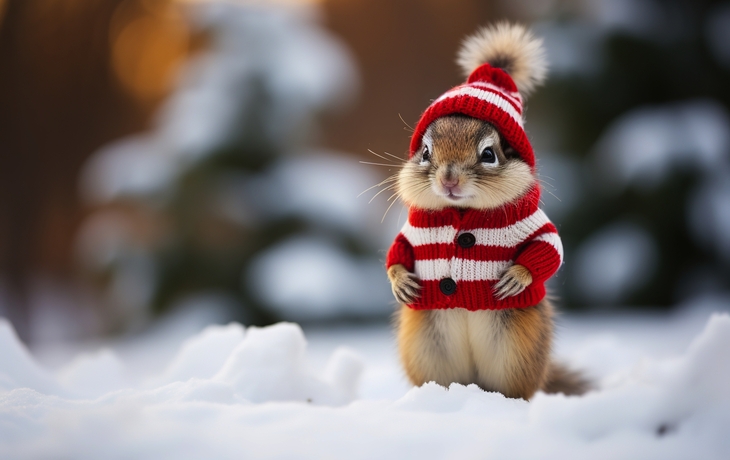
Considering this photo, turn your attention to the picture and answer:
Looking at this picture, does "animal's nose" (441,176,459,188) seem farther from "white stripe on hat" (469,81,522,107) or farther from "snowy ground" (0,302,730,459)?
"snowy ground" (0,302,730,459)

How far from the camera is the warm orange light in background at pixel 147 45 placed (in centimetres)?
366

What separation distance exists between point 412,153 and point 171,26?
126 inches

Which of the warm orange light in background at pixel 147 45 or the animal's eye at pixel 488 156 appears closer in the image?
the animal's eye at pixel 488 156

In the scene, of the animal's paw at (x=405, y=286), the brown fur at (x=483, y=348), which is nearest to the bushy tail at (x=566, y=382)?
the brown fur at (x=483, y=348)

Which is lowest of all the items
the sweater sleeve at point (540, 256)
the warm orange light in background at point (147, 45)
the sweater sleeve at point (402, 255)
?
the sweater sleeve at point (540, 256)

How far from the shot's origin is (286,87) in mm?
3057

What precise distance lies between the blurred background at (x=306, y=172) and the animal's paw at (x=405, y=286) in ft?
6.08

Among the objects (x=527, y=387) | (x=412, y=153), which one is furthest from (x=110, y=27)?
(x=527, y=387)

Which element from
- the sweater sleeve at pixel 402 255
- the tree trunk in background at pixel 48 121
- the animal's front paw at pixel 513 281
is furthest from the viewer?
the tree trunk in background at pixel 48 121

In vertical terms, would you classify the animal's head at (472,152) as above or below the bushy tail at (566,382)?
above

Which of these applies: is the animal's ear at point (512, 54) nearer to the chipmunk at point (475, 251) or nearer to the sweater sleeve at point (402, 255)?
the chipmunk at point (475, 251)

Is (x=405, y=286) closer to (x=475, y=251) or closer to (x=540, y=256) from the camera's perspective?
(x=475, y=251)

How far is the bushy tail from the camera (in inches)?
51.1

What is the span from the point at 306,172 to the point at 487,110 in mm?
2169
